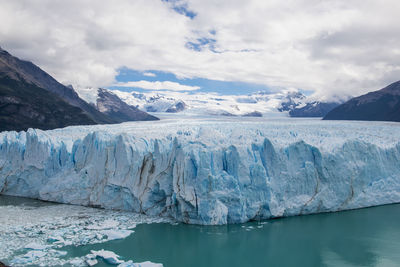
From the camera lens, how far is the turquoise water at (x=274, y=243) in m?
9.60

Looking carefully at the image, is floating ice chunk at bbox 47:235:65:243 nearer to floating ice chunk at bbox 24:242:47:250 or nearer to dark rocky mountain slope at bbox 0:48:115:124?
floating ice chunk at bbox 24:242:47:250

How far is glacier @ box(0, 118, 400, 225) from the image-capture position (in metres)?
12.2

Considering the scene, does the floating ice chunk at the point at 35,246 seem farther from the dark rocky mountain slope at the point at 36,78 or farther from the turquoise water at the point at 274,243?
the dark rocky mountain slope at the point at 36,78

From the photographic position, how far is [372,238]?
11000 millimetres

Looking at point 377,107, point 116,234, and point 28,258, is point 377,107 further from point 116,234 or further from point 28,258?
point 28,258

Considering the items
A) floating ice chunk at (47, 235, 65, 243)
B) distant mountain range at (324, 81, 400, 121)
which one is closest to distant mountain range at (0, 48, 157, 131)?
floating ice chunk at (47, 235, 65, 243)

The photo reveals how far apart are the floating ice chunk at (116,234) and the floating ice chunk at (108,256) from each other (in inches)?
43.4

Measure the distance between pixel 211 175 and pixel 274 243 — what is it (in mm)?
3005

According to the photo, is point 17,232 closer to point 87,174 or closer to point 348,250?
point 87,174

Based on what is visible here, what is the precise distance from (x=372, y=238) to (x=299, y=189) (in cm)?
292

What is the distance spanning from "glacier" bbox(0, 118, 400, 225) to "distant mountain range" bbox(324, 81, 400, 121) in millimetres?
36204

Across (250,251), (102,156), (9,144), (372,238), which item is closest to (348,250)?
(372,238)

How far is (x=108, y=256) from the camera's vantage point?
8.97 metres

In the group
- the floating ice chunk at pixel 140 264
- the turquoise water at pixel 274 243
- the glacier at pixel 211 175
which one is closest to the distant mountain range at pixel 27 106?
the glacier at pixel 211 175
